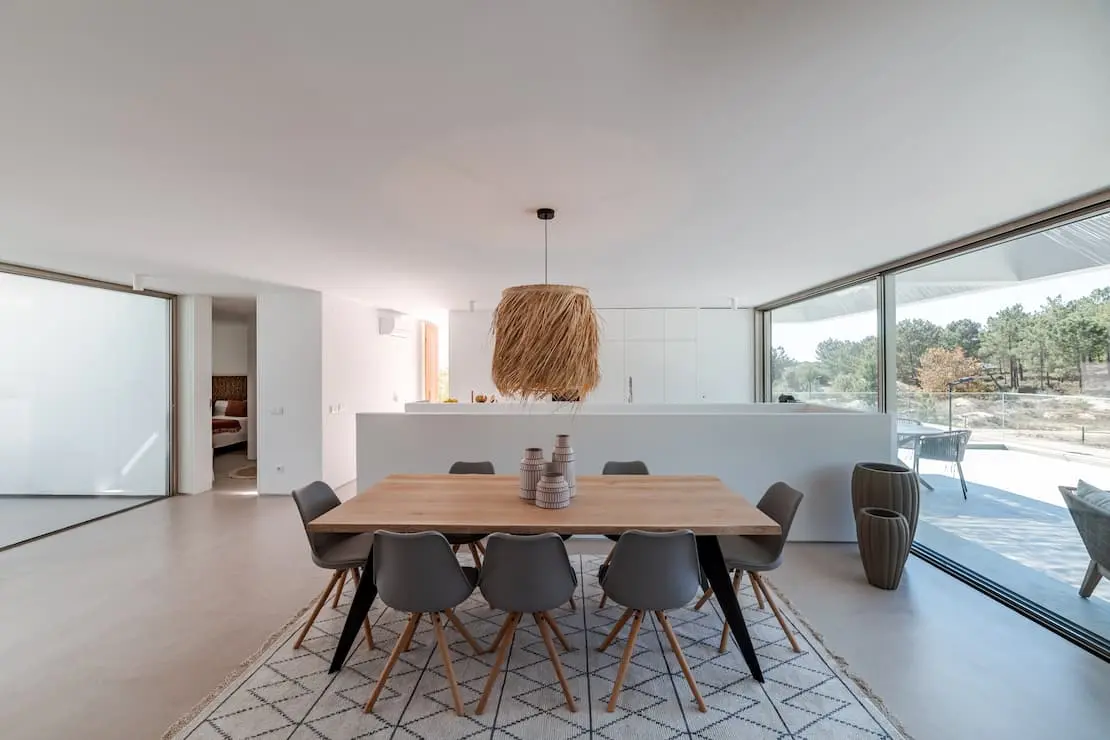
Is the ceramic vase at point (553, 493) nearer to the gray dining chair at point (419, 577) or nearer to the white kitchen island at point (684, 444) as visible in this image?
the gray dining chair at point (419, 577)

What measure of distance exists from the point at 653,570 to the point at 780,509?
3.34 feet

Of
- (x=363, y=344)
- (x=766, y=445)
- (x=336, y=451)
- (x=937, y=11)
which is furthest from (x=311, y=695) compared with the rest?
(x=363, y=344)

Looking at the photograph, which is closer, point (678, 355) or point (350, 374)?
point (350, 374)

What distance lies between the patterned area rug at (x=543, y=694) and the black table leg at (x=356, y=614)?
3.0 inches

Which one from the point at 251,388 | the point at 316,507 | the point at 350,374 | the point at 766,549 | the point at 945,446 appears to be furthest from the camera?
the point at 251,388

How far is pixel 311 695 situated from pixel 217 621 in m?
1.07

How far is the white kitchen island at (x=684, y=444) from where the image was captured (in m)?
4.11

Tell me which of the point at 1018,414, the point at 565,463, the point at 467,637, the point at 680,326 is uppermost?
the point at 680,326

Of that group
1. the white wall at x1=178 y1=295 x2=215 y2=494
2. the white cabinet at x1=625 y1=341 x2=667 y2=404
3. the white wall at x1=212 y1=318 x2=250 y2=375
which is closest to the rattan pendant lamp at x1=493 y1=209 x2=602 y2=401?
the white wall at x1=178 y1=295 x2=215 y2=494

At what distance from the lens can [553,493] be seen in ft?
8.41

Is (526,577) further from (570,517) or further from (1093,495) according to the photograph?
(1093,495)

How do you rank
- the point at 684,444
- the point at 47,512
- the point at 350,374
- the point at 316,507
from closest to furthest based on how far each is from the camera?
the point at 316,507 < the point at 684,444 < the point at 47,512 < the point at 350,374

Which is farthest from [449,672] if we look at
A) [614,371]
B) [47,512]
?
[614,371]

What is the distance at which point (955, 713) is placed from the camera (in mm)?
2082
